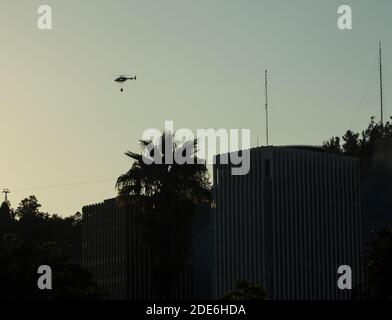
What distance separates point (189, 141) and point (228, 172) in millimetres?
49524

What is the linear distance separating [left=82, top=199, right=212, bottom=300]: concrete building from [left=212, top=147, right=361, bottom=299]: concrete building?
452cm

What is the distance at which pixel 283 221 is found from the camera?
146250 mm

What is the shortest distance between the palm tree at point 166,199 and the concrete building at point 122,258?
71.5 feet

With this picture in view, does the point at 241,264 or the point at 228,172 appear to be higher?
the point at 228,172

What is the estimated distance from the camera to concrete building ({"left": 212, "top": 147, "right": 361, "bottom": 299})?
144 meters

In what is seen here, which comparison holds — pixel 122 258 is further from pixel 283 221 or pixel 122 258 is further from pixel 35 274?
pixel 35 274

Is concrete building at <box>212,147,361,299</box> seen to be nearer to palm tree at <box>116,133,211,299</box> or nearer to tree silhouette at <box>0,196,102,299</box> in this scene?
palm tree at <box>116,133,211,299</box>

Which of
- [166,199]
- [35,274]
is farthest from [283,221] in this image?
[35,274]

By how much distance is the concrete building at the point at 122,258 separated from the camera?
131m

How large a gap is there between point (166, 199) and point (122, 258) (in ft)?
146

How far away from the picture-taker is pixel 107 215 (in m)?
146

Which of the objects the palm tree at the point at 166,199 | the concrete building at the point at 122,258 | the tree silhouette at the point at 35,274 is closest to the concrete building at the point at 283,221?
the concrete building at the point at 122,258
